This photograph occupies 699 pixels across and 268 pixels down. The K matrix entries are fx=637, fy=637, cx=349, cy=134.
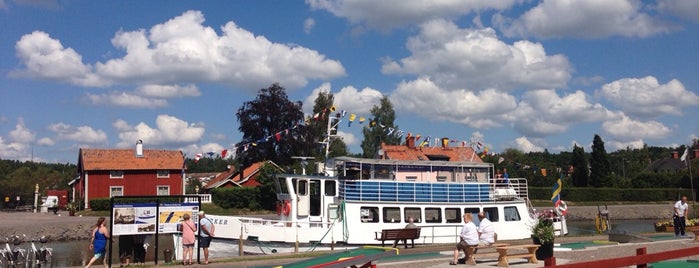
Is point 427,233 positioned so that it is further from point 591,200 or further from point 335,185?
point 591,200

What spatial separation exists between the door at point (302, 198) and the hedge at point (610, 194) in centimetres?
4469

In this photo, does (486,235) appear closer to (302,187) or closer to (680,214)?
(302,187)

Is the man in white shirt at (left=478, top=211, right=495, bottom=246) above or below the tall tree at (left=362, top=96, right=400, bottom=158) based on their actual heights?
below

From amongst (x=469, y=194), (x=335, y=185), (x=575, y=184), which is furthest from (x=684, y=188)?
(x=335, y=185)

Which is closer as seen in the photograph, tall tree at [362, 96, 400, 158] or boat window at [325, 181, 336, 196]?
boat window at [325, 181, 336, 196]

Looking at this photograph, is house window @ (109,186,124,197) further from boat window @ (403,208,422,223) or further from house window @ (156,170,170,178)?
boat window @ (403,208,422,223)

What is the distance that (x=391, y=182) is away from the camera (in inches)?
997

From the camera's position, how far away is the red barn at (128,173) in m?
56.6

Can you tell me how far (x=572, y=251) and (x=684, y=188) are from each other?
63.4 m

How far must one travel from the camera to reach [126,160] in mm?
58531

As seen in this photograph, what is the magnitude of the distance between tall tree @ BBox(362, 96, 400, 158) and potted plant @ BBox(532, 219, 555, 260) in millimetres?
54759

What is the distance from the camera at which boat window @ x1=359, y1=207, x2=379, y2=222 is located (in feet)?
82.0

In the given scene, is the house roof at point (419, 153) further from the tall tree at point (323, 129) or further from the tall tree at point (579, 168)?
the tall tree at point (579, 168)

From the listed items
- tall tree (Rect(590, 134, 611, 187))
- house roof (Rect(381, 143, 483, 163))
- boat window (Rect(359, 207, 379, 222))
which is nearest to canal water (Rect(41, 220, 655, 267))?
boat window (Rect(359, 207, 379, 222))
